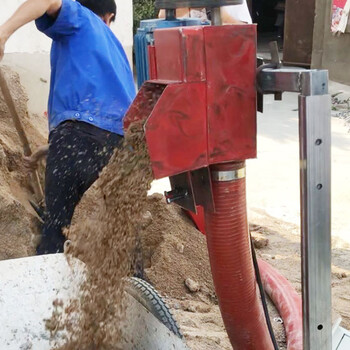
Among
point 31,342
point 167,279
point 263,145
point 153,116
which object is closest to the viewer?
point 153,116

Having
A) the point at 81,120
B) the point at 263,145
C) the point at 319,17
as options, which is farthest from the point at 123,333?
the point at 319,17

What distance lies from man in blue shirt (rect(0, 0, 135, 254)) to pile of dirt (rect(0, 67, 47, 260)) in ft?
1.54

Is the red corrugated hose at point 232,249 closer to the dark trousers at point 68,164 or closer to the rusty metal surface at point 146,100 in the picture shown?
the rusty metal surface at point 146,100

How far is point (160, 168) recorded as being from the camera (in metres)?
1.33

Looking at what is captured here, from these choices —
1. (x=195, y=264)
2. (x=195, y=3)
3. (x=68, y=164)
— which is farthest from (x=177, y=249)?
(x=195, y=3)

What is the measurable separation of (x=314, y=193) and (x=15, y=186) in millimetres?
2793

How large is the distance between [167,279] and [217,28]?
2.08 m

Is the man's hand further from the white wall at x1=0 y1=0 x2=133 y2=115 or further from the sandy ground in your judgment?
the white wall at x1=0 y1=0 x2=133 y2=115

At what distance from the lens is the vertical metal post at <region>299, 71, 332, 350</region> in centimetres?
125

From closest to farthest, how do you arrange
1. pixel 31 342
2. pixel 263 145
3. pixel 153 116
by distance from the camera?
pixel 153 116 < pixel 31 342 < pixel 263 145

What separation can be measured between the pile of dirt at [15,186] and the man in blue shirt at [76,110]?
0.47 m

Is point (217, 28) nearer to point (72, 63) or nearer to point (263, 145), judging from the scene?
point (72, 63)

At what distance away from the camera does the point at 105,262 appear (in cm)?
170

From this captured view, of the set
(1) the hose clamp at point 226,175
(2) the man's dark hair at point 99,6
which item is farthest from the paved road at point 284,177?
(1) the hose clamp at point 226,175
